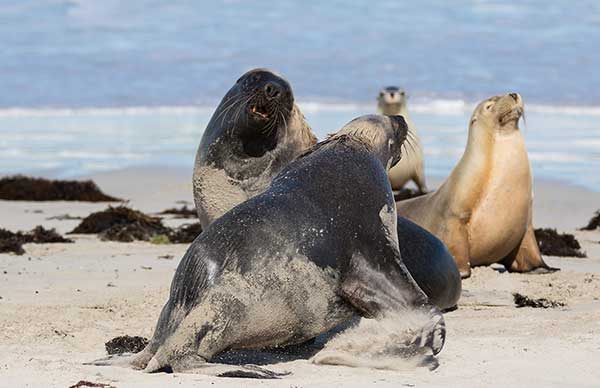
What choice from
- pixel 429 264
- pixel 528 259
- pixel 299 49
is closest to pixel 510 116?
pixel 528 259

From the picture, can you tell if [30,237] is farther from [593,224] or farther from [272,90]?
[593,224]

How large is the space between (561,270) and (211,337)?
5056 millimetres

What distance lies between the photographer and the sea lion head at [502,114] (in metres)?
9.85

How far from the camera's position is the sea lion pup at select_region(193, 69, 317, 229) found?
6.88 metres

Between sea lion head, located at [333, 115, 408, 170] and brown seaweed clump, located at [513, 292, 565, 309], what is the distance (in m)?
1.78

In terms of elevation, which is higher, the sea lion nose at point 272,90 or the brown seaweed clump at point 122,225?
the sea lion nose at point 272,90

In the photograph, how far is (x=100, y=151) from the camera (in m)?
19.3

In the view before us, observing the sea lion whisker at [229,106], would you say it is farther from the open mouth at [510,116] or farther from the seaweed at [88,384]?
the open mouth at [510,116]

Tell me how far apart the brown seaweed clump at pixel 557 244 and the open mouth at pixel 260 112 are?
441cm

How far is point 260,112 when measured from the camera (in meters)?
6.90

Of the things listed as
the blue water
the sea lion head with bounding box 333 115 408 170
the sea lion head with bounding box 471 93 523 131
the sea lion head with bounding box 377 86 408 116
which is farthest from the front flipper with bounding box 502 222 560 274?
the blue water

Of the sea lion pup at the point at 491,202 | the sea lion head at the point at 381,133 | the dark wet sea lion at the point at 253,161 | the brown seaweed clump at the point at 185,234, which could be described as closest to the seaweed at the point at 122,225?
the brown seaweed clump at the point at 185,234

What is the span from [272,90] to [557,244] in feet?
15.3

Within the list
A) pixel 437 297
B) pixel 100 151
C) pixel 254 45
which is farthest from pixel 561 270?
pixel 254 45
